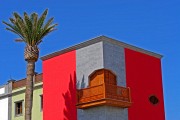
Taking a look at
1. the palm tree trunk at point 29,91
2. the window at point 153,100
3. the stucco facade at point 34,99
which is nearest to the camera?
the palm tree trunk at point 29,91

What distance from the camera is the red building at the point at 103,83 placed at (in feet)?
87.9

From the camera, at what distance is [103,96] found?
2594 cm

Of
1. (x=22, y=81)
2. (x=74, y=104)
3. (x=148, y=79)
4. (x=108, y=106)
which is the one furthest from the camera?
(x=22, y=81)

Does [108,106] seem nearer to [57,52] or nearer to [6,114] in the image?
[57,52]

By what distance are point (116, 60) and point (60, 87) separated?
4.78m

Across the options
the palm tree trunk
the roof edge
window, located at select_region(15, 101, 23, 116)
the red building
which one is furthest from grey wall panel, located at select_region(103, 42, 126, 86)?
window, located at select_region(15, 101, 23, 116)

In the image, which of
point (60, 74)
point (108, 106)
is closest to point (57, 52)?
point (60, 74)

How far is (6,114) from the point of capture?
36.6 m

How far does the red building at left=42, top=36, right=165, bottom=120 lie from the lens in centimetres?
2680

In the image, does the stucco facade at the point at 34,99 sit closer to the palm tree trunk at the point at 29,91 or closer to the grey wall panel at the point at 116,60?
the palm tree trunk at the point at 29,91

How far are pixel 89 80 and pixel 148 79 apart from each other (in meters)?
4.96

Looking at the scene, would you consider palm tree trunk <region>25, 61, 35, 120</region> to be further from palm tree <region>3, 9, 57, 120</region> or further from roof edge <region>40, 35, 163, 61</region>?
roof edge <region>40, 35, 163, 61</region>

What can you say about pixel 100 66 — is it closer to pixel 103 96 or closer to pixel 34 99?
pixel 103 96

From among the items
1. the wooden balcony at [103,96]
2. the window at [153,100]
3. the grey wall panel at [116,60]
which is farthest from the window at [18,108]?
the window at [153,100]
